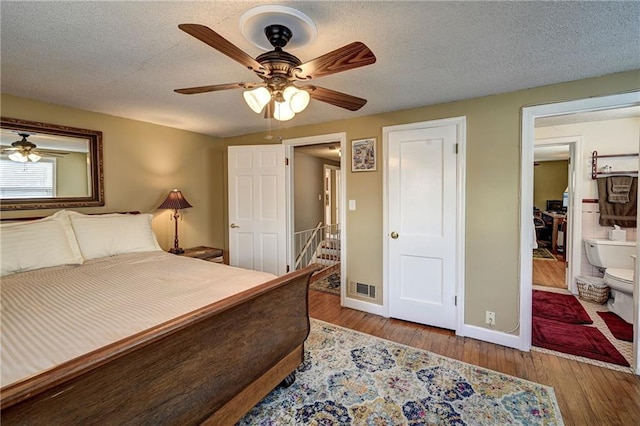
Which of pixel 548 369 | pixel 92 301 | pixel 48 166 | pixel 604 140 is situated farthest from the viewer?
pixel 604 140

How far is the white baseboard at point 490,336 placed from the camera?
2436 millimetres

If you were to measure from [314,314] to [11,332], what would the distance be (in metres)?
2.41

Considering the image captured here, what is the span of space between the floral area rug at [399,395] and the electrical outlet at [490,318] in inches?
22.3

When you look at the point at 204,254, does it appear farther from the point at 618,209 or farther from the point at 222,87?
the point at 618,209

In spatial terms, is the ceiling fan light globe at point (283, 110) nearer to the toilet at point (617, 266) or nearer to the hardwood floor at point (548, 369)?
the hardwood floor at point (548, 369)

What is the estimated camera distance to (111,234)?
101 inches

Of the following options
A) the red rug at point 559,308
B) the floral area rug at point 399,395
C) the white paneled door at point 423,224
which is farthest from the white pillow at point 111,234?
the red rug at point 559,308

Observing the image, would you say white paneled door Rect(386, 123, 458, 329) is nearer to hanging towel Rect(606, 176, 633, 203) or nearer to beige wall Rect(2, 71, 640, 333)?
beige wall Rect(2, 71, 640, 333)

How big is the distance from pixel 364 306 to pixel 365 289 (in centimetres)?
19

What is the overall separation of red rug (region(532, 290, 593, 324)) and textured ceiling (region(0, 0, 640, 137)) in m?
2.35

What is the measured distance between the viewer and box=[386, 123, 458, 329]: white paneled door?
271cm

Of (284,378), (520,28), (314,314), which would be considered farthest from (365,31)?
(314,314)

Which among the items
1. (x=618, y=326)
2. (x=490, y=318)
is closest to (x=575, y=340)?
(x=618, y=326)

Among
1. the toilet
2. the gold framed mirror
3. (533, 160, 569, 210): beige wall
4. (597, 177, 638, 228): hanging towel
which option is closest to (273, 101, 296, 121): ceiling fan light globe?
the gold framed mirror
